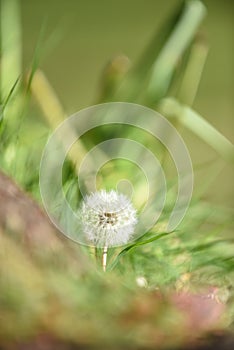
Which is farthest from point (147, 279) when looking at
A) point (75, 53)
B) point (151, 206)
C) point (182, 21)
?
point (75, 53)

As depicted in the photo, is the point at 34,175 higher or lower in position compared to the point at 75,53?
lower

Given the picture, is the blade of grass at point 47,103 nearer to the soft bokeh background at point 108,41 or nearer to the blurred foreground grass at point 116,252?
the blurred foreground grass at point 116,252

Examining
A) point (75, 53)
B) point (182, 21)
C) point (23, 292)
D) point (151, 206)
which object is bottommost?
point (23, 292)

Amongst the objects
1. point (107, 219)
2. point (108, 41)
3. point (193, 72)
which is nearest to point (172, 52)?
point (193, 72)

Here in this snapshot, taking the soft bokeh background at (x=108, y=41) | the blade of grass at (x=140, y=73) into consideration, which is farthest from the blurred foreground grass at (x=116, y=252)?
the soft bokeh background at (x=108, y=41)

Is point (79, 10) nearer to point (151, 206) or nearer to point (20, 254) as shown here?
point (151, 206)

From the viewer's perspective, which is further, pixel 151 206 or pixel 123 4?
pixel 123 4

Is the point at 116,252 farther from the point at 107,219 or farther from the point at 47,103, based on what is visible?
the point at 47,103
